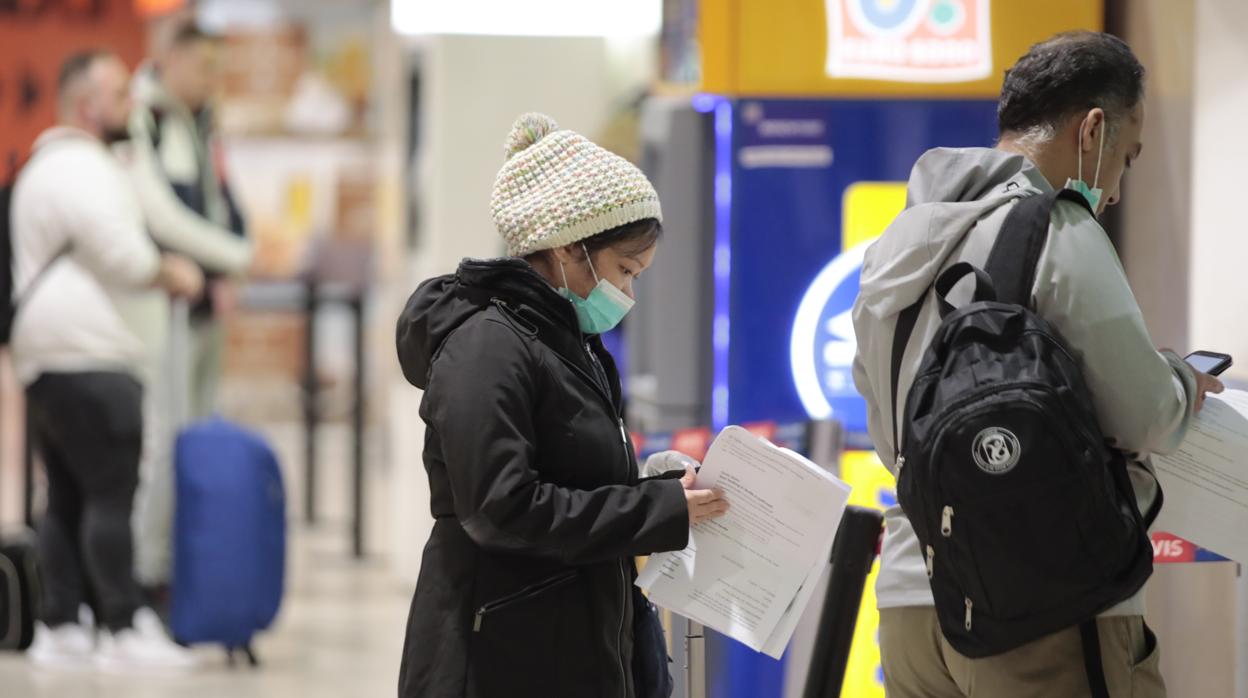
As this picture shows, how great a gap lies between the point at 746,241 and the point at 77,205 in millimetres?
2822

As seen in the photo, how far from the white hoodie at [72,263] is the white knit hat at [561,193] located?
3728 millimetres

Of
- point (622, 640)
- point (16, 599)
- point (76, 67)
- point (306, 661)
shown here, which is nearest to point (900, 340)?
point (622, 640)

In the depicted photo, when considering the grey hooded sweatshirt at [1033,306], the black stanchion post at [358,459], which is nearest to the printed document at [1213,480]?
the grey hooded sweatshirt at [1033,306]

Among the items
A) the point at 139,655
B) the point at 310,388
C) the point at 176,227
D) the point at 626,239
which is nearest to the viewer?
the point at 626,239

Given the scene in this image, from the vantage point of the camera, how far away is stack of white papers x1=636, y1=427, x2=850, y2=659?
87.7 inches

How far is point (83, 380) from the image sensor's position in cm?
556

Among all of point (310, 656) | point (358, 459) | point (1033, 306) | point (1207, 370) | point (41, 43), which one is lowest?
point (310, 656)

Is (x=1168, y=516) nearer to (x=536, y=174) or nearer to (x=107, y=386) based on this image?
(x=536, y=174)

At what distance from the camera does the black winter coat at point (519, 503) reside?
6.72ft

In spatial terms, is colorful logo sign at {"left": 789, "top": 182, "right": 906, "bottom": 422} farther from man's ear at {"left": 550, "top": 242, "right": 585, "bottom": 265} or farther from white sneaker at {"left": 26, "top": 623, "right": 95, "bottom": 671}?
white sneaker at {"left": 26, "top": 623, "right": 95, "bottom": 671}

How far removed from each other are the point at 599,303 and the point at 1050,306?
609 millimetres

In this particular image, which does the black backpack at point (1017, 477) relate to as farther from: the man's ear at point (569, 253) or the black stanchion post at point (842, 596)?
the black stanchion post at point (842, 596)

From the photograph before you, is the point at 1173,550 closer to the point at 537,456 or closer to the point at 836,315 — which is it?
the point at 836,315

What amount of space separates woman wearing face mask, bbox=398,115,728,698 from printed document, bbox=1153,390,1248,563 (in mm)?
650
